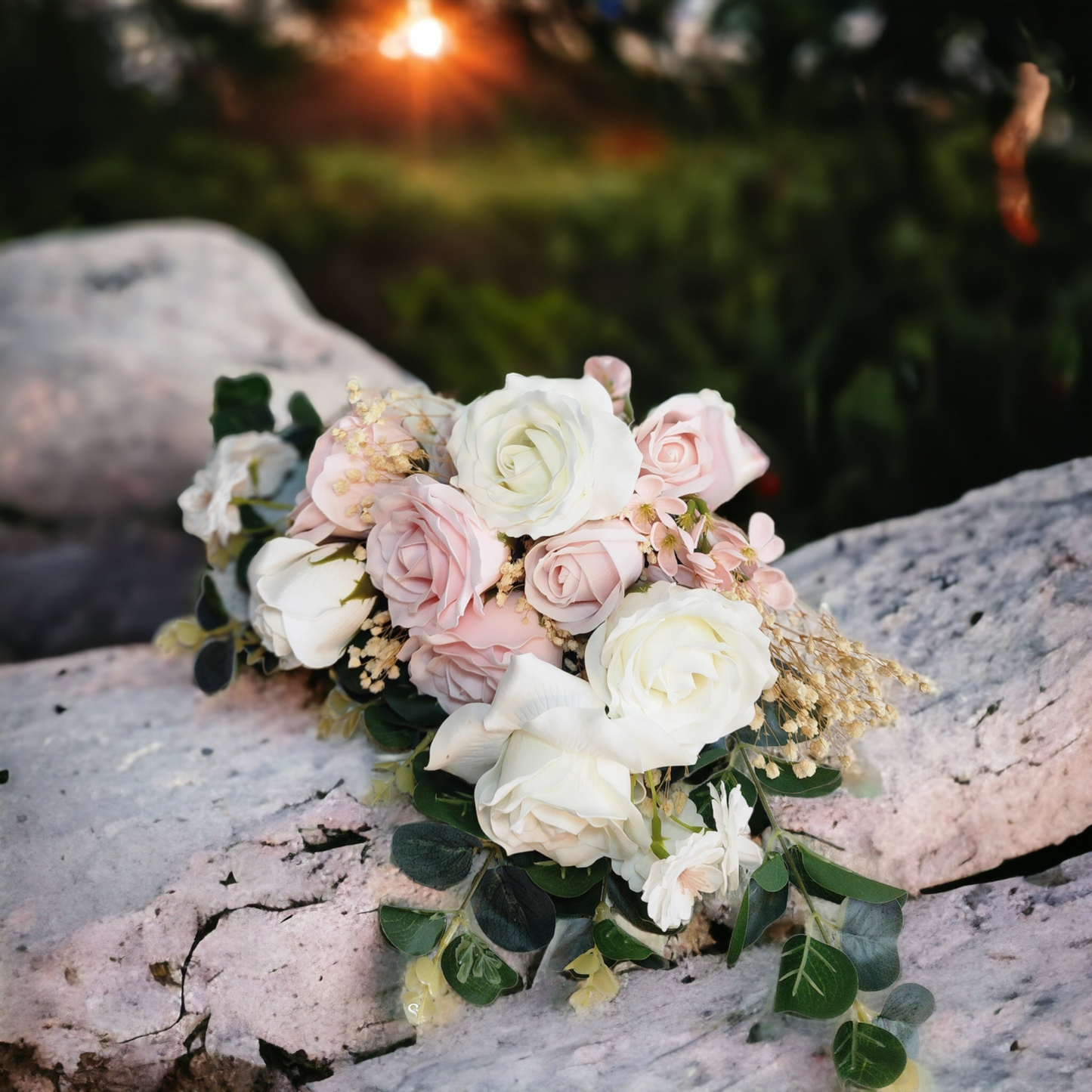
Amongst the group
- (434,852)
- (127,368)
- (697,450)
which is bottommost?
(434,852)

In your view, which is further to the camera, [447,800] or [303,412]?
[303,412]

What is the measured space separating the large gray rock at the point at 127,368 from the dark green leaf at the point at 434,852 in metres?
0.81

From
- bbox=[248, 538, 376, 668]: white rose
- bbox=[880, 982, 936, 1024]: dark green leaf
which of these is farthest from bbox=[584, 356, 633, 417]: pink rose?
bbox=[880, 982, 936, 1024]: dark green leaf

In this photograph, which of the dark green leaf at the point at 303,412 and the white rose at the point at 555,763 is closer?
the white rose at the point at 555,763

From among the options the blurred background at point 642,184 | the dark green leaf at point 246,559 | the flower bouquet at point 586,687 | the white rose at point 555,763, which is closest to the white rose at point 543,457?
the flower bouquet at point 586,687

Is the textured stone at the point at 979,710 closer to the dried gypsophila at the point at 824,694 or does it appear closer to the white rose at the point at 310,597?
the dried gypsophila at the point at 824,694

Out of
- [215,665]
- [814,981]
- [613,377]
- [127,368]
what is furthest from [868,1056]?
[127,368]

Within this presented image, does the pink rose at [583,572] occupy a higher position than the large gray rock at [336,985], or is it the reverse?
the pink rose at [583,572]

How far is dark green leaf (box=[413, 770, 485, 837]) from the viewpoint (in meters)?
0.68

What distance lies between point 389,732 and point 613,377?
1.13 ft

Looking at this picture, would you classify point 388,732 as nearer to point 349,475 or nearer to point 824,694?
point 349,475

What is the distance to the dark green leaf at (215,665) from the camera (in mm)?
890

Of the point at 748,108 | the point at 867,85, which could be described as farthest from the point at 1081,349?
the point at 748,108

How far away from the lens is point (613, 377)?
2.58ft
